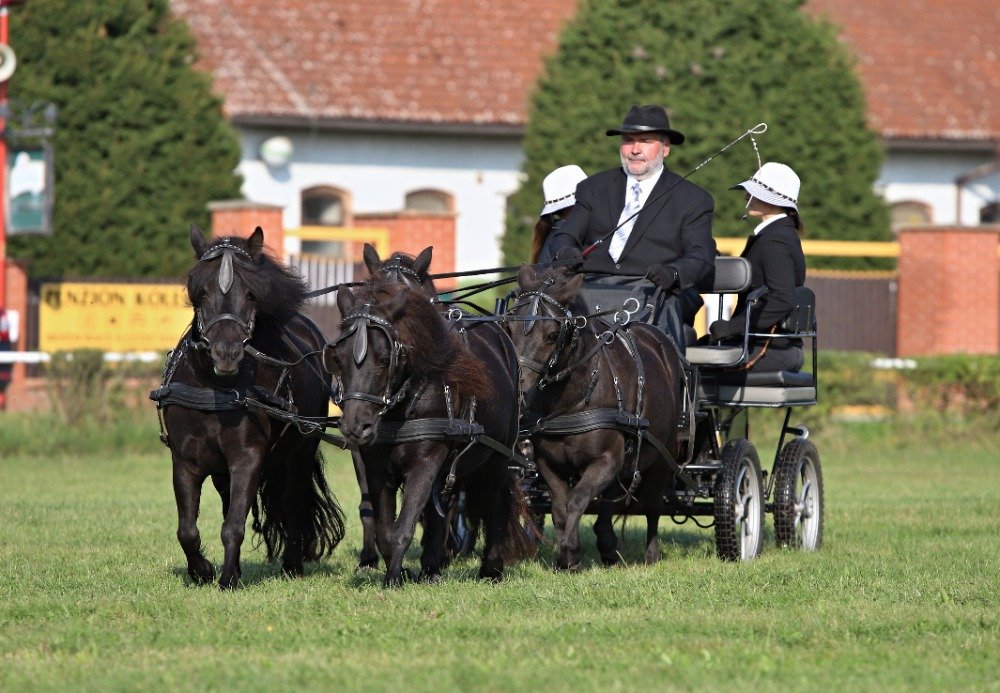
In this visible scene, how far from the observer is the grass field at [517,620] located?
254 inches

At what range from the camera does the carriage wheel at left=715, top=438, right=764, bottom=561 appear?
10.1 m

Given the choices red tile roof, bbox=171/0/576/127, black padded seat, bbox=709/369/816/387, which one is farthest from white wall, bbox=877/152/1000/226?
black padded seat, bbox=709/369/816/387

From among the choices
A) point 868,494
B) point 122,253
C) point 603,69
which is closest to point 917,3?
point 603,69

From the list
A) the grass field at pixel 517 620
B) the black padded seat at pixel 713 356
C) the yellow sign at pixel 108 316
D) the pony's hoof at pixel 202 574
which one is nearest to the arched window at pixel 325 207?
the yellow sign at pixel 108 316

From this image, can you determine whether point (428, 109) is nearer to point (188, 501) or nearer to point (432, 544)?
point (432, 544)

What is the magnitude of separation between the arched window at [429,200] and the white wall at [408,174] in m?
0.21

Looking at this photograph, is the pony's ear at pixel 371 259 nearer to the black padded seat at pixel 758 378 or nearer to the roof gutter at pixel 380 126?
the black padded seat at pixel 758 378

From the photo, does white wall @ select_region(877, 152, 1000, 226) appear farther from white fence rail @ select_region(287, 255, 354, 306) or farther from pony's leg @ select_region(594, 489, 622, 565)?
pony's leg @ select_region(594, 489, 622, 565)

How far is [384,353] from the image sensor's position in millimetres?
8039

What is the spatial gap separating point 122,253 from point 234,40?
5494mm

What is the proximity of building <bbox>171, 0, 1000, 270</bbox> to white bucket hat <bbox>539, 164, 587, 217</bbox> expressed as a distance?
52.3ft

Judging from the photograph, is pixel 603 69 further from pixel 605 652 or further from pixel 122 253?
pixel 605 652

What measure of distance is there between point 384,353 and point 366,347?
99 millimetres

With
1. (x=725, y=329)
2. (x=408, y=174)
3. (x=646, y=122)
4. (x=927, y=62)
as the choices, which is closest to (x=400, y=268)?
(x=646, y=122)
